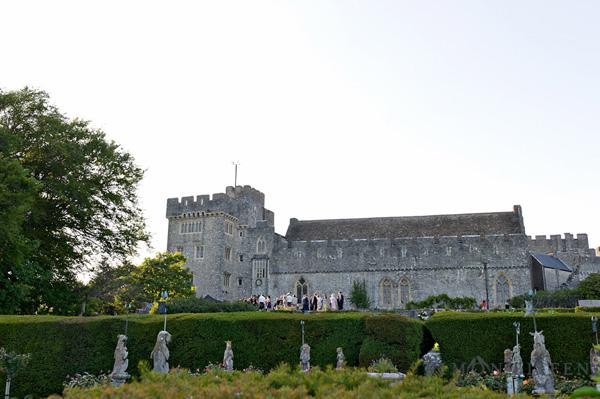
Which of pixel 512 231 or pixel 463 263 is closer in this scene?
pixel 463 263

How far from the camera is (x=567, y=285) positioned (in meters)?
55.9

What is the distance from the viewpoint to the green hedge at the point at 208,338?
63.7 ft

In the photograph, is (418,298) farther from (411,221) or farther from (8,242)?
(8,242)

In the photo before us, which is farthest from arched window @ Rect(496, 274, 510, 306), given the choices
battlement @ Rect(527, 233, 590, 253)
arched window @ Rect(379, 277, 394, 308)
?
battlement @ Rect(527, 233, 590, 253)

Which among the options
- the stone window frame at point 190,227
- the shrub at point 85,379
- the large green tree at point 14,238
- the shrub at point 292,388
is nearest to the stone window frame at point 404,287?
the stone window frame at point 190,227

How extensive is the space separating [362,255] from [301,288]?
21.9 feet

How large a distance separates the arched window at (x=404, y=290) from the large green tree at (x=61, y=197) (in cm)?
2721

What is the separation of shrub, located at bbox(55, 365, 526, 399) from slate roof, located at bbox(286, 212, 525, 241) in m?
49.8

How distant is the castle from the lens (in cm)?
4991

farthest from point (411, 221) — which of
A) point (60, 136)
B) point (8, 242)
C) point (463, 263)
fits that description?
point (8, 242)

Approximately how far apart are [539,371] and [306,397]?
1329cm

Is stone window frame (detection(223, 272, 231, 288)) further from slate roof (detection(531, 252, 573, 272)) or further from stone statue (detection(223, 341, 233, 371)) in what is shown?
stone statue (detection(223, 341, 233, 371))

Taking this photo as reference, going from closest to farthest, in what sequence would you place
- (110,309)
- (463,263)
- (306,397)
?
1. (306,397)
2. (110,309)
3. (463,263)

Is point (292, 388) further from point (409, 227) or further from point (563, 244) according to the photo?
point (563, 244)
